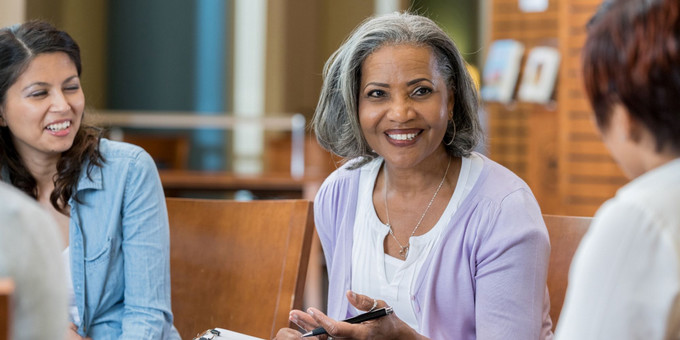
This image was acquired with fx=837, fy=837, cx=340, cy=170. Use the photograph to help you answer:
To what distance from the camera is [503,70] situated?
6.55 metres

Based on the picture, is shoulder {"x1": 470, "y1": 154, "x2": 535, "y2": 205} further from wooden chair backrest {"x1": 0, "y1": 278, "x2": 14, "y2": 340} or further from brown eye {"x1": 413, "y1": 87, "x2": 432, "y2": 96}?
wooden chair backrest {"x1": 0, "y1": 278, "x2": 14, "y2": 340}

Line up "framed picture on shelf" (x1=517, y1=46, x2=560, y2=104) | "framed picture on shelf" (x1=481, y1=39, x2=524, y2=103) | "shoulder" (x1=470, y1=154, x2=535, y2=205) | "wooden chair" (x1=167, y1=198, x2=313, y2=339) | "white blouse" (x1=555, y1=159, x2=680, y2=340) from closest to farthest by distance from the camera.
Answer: "white blouse" (x1=555, y1=159, x2=680, y2=340)
"shoulder" (x1=470, y1=154, x2=535, y2=205)
"wooden chair" (x1=167, y1=198, x2=313, y2=339)
"framed picture on shelf" (x1=517, y1=46, x2=560, y2=104)
"framed picture on shelf" (x1=481, y1=39, x2=524, y2=103)

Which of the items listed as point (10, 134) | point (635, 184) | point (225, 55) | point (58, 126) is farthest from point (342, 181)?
point (225, 55)

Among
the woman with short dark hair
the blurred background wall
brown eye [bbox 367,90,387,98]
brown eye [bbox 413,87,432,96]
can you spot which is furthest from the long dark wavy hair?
the blurred background wall

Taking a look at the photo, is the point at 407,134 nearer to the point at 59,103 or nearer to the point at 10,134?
the point at 59,103

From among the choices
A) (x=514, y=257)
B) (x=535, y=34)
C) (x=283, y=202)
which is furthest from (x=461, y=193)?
(x=535, y=34)

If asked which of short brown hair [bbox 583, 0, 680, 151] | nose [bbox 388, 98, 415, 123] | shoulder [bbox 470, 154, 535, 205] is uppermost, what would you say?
short brown hair [bbox 583, 0, 680, 151]

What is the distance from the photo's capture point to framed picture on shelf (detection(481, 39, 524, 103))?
6.48 meters

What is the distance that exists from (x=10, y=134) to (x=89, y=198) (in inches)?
12.0

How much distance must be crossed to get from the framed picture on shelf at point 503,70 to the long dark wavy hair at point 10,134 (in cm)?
486

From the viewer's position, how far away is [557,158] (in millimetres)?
6566

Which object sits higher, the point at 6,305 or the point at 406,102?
the point at 406,102

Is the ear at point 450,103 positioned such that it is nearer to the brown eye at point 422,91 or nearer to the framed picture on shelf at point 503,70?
the brown eye at point 422,91

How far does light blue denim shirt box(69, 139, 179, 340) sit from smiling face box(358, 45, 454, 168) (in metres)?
0.56
